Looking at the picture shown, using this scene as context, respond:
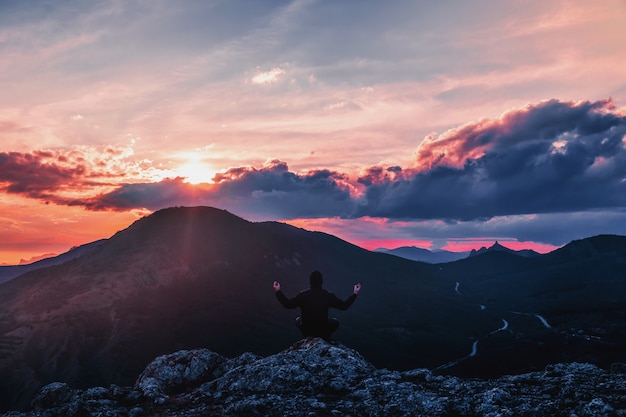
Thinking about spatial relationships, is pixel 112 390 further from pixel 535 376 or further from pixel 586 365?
pixel 586 365

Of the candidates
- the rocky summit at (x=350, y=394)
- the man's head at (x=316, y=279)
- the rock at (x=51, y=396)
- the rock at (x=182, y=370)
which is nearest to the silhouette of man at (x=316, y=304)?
the man's head at (x=316, y=279)

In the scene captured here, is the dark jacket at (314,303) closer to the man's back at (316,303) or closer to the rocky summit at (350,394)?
the man's back at (316,303)

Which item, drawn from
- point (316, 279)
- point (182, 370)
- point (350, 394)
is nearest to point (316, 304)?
point (316, 279)

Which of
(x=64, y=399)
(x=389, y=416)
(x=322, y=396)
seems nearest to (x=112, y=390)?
(x=64, y=399)

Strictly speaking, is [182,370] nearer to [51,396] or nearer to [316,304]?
[51,396]

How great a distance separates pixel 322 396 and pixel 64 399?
1616 centimetres

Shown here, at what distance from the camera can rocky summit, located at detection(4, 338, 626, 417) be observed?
17.5 meters

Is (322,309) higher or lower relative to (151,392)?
higher

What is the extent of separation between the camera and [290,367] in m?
21.5

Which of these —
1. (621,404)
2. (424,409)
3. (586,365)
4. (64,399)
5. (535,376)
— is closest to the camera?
(621,404)

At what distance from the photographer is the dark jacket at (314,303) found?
24469mm

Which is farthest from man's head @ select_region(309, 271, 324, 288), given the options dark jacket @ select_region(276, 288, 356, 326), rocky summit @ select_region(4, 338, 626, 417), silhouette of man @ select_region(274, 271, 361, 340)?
rocky summit @ select_region(4, 338, 626, 417)

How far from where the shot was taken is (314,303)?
2477cm

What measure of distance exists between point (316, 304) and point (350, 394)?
5.97m
